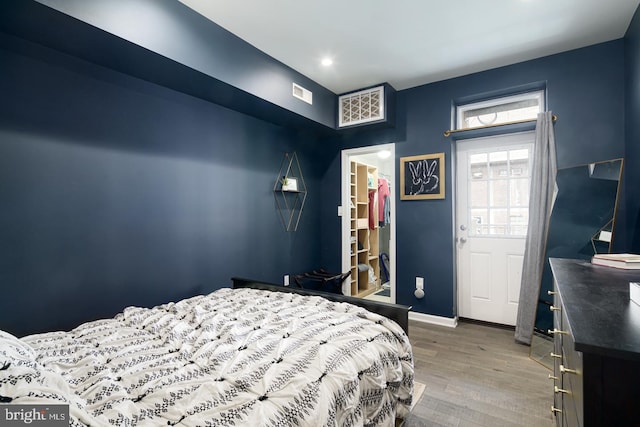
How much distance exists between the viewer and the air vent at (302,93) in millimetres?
3111

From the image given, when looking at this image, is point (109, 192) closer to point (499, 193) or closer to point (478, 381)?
point (478, 381)

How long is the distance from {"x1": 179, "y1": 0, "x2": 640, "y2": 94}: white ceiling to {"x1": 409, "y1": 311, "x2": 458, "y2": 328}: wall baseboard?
2673 millimetres

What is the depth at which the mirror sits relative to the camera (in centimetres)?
241

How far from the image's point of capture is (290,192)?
3.81m

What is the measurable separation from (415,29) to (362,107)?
1163 millimetres

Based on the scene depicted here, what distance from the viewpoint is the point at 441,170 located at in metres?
3.35

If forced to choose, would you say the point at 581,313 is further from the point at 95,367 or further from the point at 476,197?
the point at 476,197

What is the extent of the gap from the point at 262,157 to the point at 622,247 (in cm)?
342

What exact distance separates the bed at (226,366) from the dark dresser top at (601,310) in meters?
0.82

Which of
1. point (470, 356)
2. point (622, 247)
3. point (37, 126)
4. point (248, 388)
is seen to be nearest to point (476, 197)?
point (622, 247)

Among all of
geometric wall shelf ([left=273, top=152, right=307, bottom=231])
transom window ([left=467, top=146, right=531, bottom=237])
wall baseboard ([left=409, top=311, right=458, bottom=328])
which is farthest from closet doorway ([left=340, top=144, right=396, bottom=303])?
transom window ([left=467, top=146, right=531, bottom=237])

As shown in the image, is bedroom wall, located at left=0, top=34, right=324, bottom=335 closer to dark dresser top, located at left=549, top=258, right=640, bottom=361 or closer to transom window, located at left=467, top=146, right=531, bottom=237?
transom window, located at left=467, top=146, right=531, bottom=237

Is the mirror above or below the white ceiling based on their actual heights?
below

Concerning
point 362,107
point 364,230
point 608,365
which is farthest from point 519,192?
point 608,365
